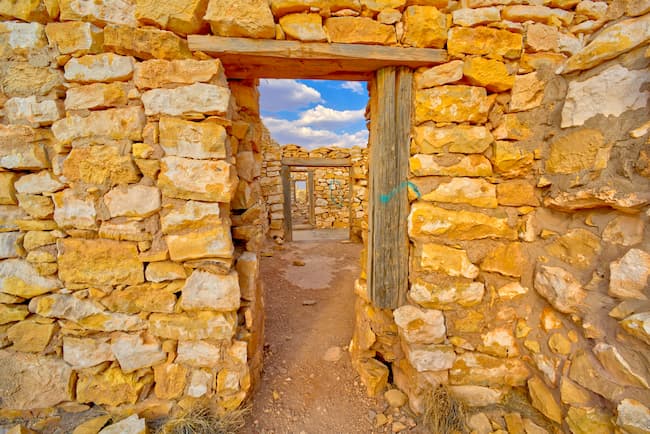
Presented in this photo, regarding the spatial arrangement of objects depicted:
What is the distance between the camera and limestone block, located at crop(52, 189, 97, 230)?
4.56ft

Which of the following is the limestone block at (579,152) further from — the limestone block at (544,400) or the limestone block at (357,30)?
the limestone block at (544,400)

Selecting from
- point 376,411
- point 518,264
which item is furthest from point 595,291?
point 376,411

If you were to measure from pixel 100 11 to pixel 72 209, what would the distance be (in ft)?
3.39

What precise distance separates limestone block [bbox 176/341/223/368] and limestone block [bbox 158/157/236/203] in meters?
0.87

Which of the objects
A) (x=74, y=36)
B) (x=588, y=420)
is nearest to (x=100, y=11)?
(x=74, y=36)

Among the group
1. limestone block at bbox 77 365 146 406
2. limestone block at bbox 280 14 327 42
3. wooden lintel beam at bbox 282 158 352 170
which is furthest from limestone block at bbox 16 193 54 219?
wooden lintel beam at bbox 282 158 352 170

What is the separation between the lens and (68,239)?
142 centimetres

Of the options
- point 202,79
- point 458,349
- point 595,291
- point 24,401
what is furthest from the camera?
point 458,349

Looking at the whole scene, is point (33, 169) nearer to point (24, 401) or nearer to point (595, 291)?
point (24, 401)

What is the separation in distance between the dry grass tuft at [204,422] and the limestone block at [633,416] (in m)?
1.83

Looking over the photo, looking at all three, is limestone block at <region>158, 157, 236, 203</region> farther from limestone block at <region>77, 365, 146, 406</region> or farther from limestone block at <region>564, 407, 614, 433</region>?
limestone block at <region>564, 407, 614, 433</region>

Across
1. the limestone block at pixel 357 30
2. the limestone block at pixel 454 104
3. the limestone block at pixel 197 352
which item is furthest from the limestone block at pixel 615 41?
the limestone block at pixel 197 352

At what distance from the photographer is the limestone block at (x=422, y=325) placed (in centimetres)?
159

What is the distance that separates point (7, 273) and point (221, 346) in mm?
1244
